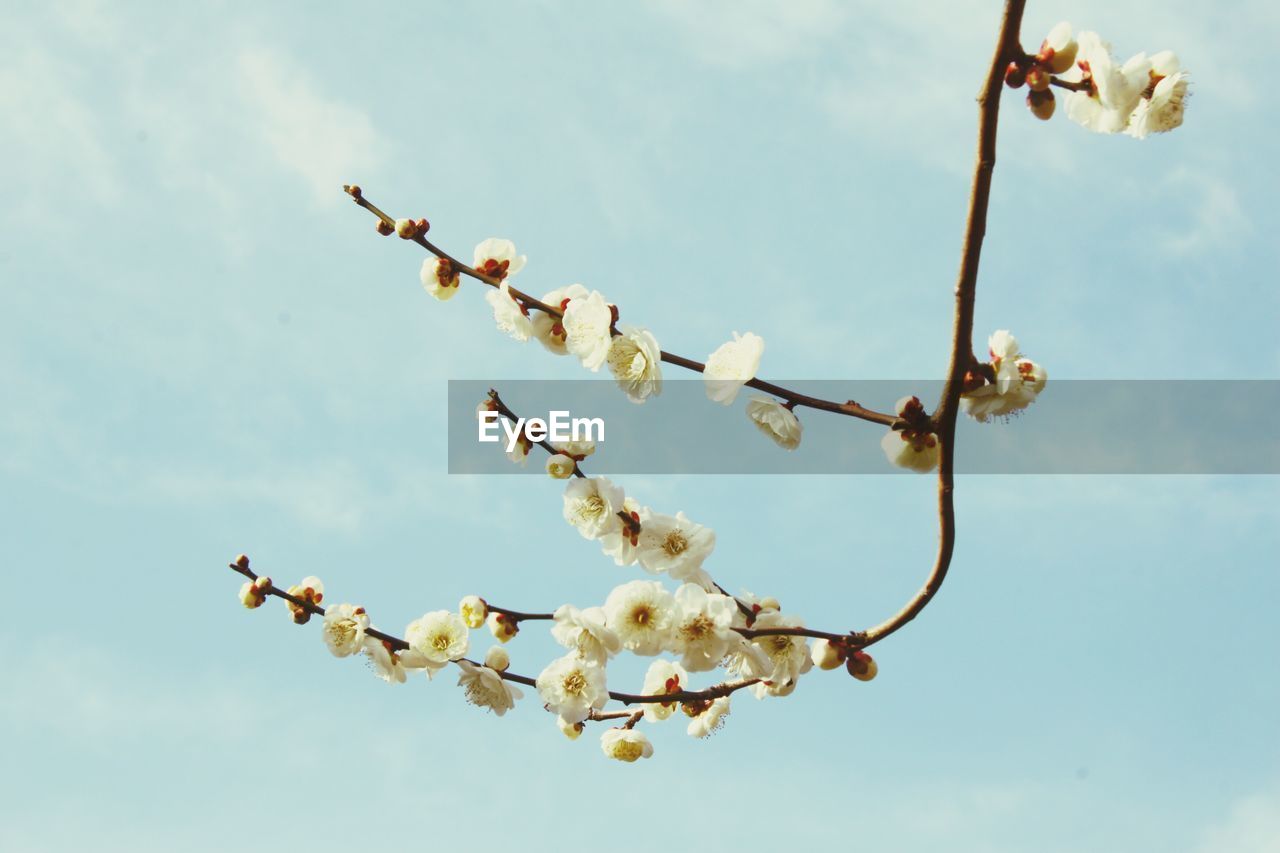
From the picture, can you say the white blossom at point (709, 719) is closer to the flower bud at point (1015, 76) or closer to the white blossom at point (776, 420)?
the white blossom at point (776, 420)

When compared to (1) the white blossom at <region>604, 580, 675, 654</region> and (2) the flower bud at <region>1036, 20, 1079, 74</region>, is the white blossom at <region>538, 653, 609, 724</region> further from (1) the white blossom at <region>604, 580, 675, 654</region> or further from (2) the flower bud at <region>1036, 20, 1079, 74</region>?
(2) the flower bud at <region>1036, 20, 1079, 74</region>

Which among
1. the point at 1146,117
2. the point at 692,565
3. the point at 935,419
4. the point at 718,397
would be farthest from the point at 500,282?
the point at 1146,117

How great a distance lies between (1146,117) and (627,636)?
6.60 ft

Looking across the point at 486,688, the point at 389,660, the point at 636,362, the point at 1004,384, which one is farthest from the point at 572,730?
the point at 1004,384

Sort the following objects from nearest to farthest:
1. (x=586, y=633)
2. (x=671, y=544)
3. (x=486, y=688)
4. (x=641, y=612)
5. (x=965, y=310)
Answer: (x=965, y=310) < (x=641, y=612) < (x=586, y=633) < (x=671, y=544) < (x=486, y=688)

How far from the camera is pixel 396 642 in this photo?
12.3ft

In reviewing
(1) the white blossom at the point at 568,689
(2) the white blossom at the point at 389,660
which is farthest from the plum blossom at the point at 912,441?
(2) the white blossom at the point at 389,660

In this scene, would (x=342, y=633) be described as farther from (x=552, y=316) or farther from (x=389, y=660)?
(x=552, y=316)

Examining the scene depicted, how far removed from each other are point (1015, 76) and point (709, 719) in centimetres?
265

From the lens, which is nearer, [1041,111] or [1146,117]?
[1041,111]

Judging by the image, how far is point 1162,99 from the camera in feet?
8.70

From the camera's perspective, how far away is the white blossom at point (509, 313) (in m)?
3.11

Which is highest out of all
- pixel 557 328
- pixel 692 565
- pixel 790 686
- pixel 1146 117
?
pixel 1146 117

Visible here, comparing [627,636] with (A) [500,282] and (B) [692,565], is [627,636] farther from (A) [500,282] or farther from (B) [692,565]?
(A) [500,282]
